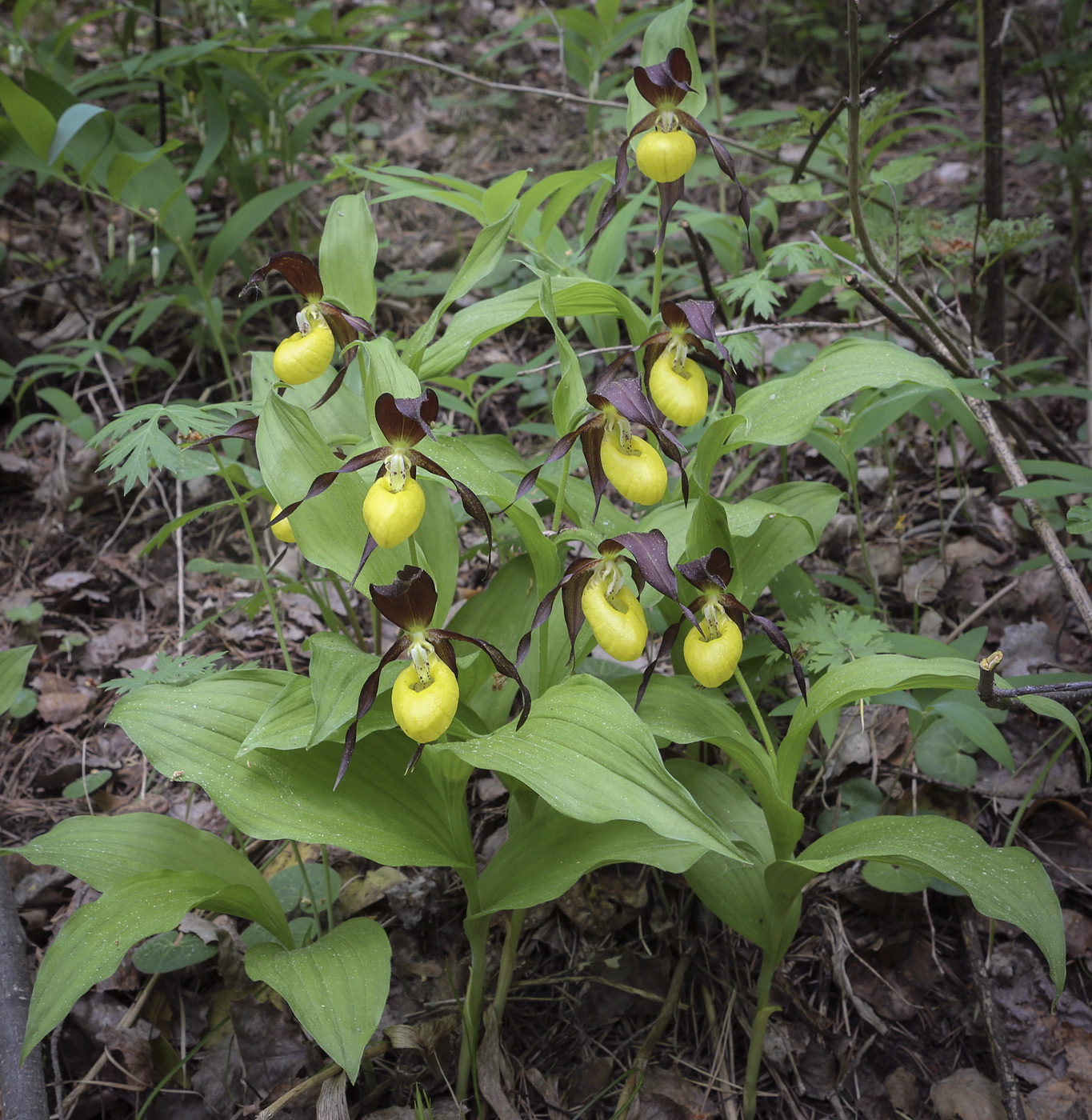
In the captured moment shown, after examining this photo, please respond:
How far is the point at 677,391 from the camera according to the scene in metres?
1.55

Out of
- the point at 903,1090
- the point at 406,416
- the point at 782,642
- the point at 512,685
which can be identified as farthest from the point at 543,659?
the point at 903,1090

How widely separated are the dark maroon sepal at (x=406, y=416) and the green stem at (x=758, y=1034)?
1.20m

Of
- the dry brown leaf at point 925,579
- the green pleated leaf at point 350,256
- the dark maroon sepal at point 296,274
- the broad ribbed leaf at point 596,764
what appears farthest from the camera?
the dry brown leaf at point 925,579

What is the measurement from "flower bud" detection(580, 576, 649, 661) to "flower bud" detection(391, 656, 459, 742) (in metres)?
0.26

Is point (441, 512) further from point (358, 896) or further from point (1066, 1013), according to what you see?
point (1066, 1013)

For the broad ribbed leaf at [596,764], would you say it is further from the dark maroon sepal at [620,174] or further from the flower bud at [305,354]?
the dark maroon sepal at [620,174]

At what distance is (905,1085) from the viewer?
5.50 ft

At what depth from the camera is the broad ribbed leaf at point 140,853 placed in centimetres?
152

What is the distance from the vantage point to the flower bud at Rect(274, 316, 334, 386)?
1576 millimetres

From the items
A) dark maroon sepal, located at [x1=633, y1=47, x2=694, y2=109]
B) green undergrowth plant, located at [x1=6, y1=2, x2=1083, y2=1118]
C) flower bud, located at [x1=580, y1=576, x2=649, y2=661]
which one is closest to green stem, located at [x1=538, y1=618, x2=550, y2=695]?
green undergrowth plant, located at [x1=6, y1=2, x2=1083, y2=1118]

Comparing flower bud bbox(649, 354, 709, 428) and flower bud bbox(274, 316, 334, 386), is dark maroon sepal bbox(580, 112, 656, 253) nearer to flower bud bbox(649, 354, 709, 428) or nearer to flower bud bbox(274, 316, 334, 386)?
flower bud bbox(649, 354, 709, 428)

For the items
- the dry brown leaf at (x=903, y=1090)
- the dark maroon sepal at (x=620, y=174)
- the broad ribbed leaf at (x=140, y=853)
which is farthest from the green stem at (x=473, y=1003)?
the dark maroon sepal at (x=620, y=174)

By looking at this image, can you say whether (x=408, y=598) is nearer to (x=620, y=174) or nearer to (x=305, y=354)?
(x=305, y=354)

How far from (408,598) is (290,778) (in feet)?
1.44
